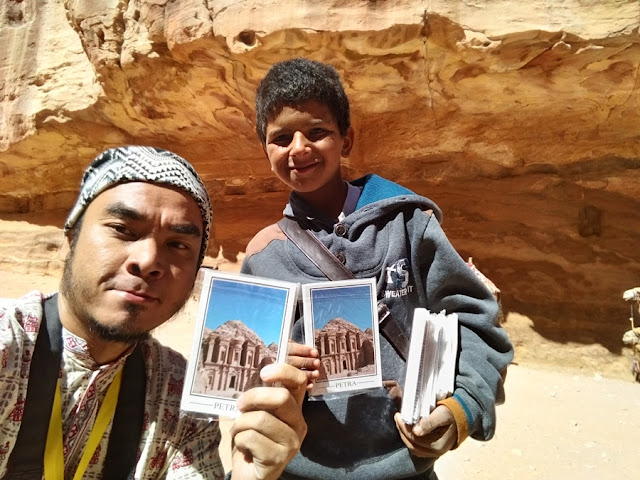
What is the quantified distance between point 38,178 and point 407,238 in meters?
8.83

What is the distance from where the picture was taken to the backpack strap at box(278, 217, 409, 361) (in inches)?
45.3

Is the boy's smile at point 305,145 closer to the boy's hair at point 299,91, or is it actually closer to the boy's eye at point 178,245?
the boy's hair at point 299,91

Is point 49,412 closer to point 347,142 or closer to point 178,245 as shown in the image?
point 178,245

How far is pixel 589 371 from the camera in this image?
4840 mm

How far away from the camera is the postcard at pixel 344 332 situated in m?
1.02

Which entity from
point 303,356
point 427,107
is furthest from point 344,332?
point 427,107

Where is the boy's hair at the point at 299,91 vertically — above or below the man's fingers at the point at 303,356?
above

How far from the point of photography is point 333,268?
1.19 metres

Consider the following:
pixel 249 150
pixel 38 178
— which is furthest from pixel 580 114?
pixel 38 178

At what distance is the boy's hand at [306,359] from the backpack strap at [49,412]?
22.3 inches

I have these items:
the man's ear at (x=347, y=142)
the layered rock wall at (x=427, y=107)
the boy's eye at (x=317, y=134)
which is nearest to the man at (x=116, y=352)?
the boy's eye at (x=317, y=134)

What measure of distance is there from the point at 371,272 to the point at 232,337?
0.45m

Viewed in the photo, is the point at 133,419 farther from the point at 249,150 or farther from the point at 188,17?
the point at 249,150

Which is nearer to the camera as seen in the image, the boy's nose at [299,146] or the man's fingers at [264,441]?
the man's fingers at [264,441]
